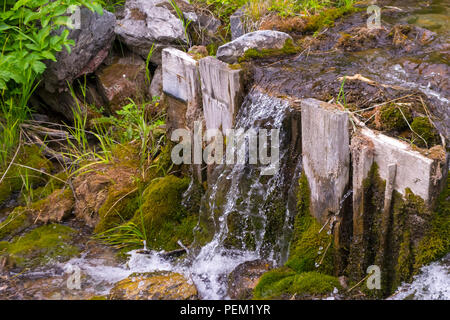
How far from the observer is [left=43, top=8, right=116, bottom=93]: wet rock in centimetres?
554

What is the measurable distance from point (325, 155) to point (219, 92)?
3.82ft

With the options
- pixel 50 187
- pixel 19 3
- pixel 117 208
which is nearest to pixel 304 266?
pixel 117 208

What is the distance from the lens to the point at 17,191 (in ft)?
16.3

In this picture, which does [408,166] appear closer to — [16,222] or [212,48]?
[16,222]

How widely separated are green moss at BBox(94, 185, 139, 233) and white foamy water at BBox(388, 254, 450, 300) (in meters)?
2.38

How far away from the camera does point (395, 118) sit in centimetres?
327

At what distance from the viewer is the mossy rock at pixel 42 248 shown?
4.04 meters

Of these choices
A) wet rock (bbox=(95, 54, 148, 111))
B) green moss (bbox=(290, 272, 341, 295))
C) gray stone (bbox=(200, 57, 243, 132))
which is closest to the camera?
green moss (bbox=(290, 272, 341, 295))

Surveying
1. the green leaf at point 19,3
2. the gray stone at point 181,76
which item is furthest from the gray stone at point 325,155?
the green leaf at point 19,3

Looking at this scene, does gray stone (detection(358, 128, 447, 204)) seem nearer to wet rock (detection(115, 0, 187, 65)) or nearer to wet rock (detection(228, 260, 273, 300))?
wet rock (detection(228, 260, 273, 300))

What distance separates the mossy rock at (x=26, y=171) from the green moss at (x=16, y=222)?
0.39 m

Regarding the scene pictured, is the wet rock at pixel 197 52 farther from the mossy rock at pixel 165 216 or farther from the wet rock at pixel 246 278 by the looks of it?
the wet rock at pixel 246 278

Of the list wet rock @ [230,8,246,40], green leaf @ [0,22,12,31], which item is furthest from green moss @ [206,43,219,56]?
green leaf @ [0,22,12,31]

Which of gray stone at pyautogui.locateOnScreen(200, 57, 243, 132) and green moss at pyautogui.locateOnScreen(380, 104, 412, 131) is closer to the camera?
green moss at pyautogui.locateOnScreen(380, 104, 412, 131)
